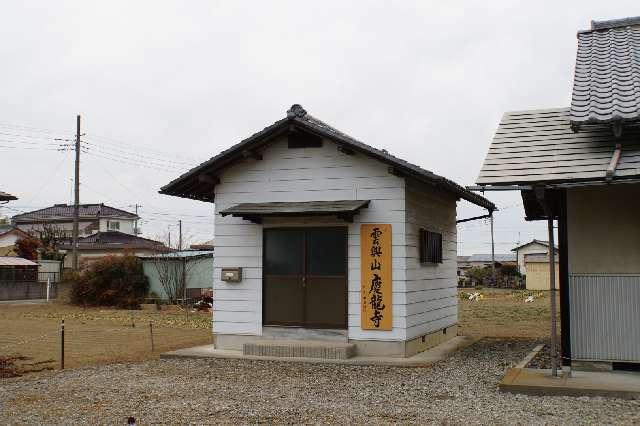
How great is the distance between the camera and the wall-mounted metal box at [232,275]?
11.9 m

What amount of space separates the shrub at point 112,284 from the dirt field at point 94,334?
1.36 m

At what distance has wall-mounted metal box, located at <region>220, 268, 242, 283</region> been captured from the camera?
11875mm

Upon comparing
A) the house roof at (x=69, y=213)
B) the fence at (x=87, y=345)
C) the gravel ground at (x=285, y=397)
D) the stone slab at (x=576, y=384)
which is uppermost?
the house roof at (x=69, y=213)

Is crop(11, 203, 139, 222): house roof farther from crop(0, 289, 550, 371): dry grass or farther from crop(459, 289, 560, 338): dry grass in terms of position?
crop(459, 289, 560, 338): dry grass

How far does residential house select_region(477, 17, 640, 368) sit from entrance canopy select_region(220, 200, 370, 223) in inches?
105

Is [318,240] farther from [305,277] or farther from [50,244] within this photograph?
[50,244]

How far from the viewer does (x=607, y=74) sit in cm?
959

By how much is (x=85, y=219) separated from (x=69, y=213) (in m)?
1.90

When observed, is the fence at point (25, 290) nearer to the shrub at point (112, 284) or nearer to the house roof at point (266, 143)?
the shrub at point (112, 284)

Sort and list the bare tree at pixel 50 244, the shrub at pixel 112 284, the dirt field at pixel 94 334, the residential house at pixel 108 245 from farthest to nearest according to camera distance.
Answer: the residential house at pixel 108 245
the bare tree at pixel 50 244
the shrub at pixel 112 284
the dirt field at pixel 94 334

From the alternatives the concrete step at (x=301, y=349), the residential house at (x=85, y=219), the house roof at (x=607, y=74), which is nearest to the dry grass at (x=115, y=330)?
the concrete step at (x=301, y=349)

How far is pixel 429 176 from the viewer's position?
1034cm

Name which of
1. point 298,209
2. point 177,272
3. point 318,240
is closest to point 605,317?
point 318,240

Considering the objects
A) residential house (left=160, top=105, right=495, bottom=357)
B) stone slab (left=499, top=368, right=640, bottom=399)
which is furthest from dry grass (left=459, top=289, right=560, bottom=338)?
stone slab (left=499, top=368, right=640, bottom=399)
